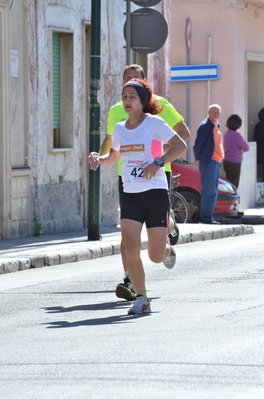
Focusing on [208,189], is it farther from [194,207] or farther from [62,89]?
[62,89]

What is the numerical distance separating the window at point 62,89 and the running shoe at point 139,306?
9.06 metres

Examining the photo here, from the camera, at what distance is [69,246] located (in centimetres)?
1538

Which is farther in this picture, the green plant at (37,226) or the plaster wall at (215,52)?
the plaster wall at (215,52)

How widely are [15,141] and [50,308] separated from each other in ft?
23.3

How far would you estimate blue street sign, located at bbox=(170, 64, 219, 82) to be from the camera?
83.9 ft

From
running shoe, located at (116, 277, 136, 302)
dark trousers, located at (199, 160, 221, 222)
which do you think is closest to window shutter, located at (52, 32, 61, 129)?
dark trousers, located at (199, 160, 221, 222)

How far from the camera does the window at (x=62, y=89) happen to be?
18281 millimetres

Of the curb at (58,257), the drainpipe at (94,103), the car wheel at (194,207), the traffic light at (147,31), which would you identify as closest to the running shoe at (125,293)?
the curb at (58,257)

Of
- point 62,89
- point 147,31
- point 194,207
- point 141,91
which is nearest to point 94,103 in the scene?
point 147,31

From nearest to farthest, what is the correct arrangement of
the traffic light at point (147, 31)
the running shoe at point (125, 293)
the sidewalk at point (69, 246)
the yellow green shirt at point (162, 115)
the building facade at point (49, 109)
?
the running shoe at point (125, 293) < the yellow green shirt at point (162, 115) < the sidewalk at point (69, 246) < the traffic light at point (147, 31) < the building facade at point (49, 109)

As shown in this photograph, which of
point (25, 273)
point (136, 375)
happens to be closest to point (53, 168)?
point (25, 273)

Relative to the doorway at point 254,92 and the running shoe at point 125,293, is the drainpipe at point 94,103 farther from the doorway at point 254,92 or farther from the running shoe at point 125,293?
the doorway at point 254,92

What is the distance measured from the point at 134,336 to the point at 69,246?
7.12 meters

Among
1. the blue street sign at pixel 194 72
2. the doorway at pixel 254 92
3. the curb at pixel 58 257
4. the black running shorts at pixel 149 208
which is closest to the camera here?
the black running shorts at pixel 149 208
